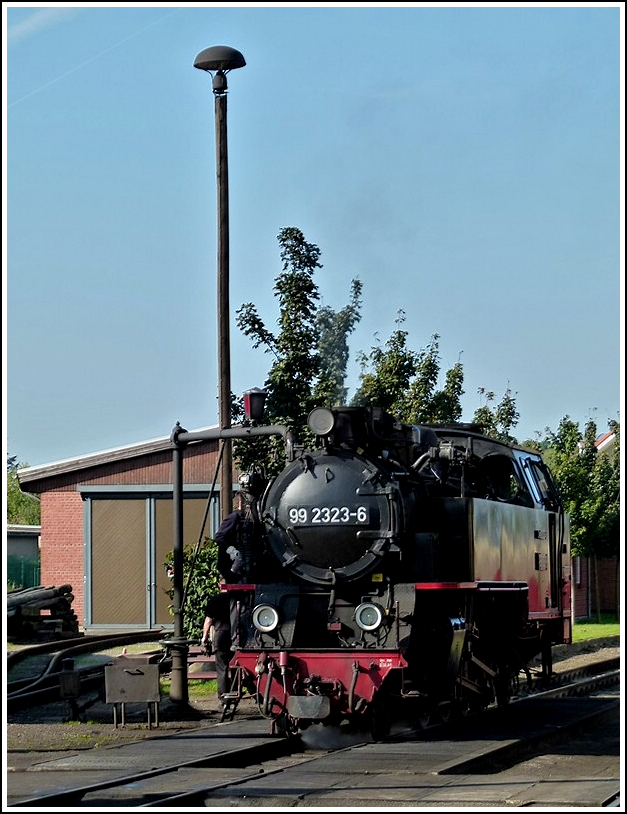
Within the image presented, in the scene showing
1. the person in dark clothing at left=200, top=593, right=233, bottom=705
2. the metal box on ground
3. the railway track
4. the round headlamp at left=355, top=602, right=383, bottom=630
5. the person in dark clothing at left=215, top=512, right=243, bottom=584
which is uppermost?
the person in dark clothing at left=215, top=512, right=243, bottom=584

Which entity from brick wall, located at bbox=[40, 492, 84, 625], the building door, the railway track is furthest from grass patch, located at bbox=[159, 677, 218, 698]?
brick wall, located at bbox=[40, 492, 84, 625]

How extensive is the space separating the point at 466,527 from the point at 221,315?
595 cm

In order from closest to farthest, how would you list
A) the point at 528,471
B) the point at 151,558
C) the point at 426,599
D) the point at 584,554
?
1. the point at 426,599
2. the point at 528,471
3. the point at 151,558
4. the point at 584,554

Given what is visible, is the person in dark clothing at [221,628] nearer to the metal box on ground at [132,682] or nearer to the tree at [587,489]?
the metal box on ground at [132,682]

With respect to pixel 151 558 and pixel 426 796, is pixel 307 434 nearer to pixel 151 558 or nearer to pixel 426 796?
pixel 426 796

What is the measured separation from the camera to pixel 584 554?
113 feet

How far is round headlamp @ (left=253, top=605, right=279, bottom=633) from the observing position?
12.4m

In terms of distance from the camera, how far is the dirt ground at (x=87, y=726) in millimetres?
12219

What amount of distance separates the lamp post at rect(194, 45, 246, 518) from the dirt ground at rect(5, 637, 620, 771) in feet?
9.37

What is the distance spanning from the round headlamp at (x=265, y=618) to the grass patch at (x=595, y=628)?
1503 centimetres

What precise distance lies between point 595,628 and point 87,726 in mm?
20415

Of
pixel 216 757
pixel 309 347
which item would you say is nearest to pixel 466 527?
pixel 216 757

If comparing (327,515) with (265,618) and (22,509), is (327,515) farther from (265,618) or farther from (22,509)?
(22,509)

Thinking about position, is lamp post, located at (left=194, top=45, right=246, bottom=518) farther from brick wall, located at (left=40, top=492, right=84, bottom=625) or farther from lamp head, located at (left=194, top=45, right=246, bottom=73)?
brick wall, located at (left=40, top=492, right=84, bottom=625)
